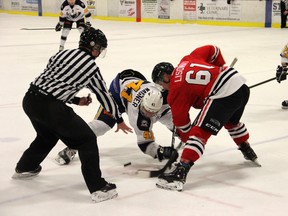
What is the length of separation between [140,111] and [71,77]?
0.64 m

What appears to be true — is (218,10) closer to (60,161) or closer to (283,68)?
(283,68)

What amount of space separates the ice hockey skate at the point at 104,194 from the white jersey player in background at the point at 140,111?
66 centimetres

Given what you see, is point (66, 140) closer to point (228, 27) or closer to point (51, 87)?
point (51, 87)

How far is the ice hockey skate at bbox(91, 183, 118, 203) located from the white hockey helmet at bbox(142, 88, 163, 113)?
641 millimetres

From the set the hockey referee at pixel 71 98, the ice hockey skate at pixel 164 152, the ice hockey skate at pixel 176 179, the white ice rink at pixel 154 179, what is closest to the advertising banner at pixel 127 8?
the white ice rink at pixel 154 179

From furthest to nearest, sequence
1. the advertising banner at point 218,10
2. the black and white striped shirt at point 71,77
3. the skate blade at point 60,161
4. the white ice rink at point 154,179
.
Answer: the advertising banner at point 218,10, the skate blade at point 60,161, the black and white striped shirt at point 71,77, the white ice rink at point 154,179

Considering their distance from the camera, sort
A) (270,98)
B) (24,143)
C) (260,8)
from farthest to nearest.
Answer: (260,8) < (270,98) < (24,143)

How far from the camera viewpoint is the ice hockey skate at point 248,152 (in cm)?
432

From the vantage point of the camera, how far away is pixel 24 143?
513cm

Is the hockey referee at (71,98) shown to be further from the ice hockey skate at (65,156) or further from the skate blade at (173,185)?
the ice hockey skate at (65,156)

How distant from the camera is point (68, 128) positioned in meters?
3.66

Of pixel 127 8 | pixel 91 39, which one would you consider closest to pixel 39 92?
pixel 91 39

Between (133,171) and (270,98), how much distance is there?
10.7 ft

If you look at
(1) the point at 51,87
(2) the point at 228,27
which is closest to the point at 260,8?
(2) the point at 228,27
